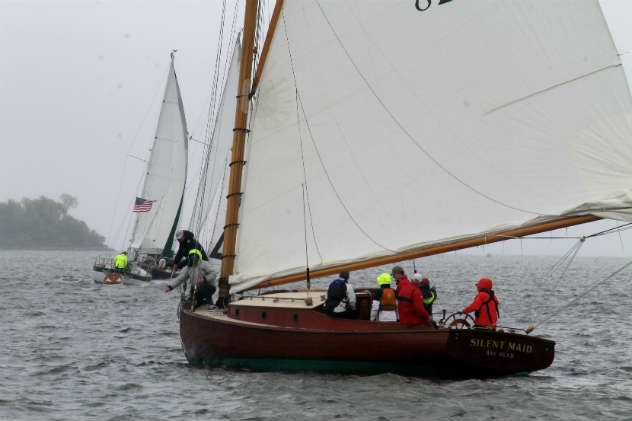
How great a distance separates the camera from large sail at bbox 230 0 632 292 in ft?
41.2

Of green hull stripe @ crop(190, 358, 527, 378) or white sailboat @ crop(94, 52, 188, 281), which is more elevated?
white sailboat @ crop(94, 52, 188, 281)

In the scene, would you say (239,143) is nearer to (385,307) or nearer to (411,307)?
(385,307)

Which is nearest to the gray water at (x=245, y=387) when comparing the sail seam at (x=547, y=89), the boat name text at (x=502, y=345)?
the boat name text at (x=502, y=345)

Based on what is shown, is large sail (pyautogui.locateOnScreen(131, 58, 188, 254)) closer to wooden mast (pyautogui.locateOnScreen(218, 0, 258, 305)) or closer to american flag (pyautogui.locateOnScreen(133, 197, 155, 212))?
american flag (pyautogui.locateOnScreen(133, 197, 155, 212))

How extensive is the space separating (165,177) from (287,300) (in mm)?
42506

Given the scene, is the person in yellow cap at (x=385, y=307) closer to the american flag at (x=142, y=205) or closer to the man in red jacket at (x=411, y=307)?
the man in red jacket at (x=411, y=307)

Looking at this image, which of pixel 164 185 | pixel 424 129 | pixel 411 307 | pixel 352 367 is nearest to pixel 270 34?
pixel 424 129

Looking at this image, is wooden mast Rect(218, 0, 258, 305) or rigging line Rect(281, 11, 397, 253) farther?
wooden mast Rect(218, 0, 258, 305)

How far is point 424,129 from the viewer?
14.2 meters

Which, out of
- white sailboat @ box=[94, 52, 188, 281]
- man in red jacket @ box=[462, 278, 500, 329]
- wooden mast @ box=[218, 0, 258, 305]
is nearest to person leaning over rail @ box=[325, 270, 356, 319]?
man in red jacket @ box=[462, 278, 500, 329]

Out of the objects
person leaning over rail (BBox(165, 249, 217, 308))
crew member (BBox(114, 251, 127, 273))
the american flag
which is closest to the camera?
person leaning over rail (BBox(165, 249, 217, 308))

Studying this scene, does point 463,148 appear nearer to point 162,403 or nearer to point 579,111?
point 579,111

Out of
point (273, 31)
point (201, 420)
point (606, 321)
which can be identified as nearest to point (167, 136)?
point (606, 321)

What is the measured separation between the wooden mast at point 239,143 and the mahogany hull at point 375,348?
5.13ft
